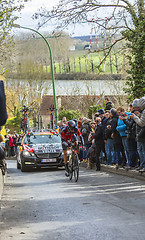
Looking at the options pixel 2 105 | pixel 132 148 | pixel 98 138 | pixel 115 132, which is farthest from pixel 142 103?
pixel 2 105

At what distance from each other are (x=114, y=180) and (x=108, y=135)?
9.52 ft

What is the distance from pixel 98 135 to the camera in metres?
16.9

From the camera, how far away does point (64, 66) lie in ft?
190

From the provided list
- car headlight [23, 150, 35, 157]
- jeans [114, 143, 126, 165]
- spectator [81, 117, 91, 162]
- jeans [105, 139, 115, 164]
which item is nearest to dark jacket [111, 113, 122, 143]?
jeans [114, 143, 126, 165]

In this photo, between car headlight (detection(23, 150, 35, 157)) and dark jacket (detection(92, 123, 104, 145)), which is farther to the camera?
car headlight (detection(23, 150, 35, 157))

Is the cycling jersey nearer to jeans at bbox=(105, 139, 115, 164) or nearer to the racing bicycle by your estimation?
the racing bicycle

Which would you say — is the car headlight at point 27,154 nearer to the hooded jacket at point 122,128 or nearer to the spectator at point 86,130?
the spectator at point 86,130

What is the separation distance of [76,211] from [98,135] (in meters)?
8.70

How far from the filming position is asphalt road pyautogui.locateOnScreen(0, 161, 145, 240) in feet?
21.1

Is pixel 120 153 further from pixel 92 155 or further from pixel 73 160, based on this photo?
pixel 92 155

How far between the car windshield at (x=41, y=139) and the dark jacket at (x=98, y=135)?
12.6 feet

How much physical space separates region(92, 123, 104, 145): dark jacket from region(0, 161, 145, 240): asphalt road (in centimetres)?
394

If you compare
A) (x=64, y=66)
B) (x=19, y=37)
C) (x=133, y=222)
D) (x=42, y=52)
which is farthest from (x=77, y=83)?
(x=133, y=222)

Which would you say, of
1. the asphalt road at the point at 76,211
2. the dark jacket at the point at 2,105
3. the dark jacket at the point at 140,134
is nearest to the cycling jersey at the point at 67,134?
the asphalt road at the point at 76,211
